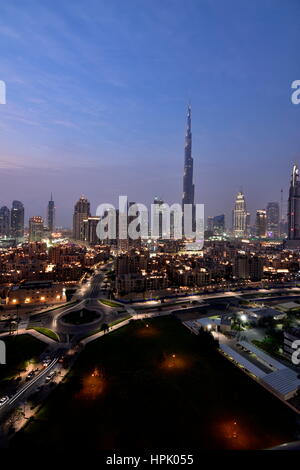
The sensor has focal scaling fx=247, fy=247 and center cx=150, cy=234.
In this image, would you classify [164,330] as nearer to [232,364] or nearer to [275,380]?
[232,364]

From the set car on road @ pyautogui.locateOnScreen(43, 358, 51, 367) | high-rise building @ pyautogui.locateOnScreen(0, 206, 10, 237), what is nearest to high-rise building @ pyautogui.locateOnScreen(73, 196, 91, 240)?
high-rise building @ pyautogui.locateOnScreen(0, 206, 10, 237)

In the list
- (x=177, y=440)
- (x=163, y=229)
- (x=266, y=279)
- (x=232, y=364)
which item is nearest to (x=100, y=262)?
(x=266, y=279)

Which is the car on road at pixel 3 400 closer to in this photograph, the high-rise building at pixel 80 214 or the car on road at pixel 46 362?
the car on road at pixel 46 362

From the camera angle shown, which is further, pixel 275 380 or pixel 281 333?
pixel 281 333

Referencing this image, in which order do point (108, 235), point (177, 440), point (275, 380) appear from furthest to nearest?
point (108, 235), point (275, 380), point (177, 440)

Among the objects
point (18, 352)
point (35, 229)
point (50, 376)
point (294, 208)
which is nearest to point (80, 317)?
point (18, 352)

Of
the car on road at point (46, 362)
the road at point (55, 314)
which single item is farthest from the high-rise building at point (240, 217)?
the car on road at point (46, 362)
